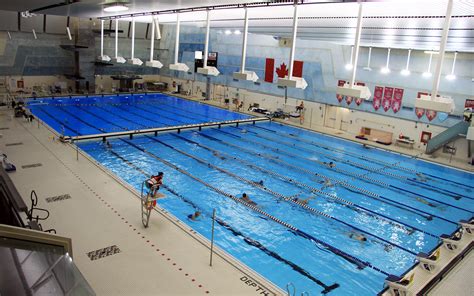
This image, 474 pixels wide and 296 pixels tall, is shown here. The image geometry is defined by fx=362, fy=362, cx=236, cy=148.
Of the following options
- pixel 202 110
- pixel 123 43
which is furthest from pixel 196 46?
pixel 202 110

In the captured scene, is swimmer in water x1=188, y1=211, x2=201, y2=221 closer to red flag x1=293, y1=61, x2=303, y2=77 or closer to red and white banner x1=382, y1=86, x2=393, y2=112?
red and white banner x1=382, y1=86, x2=393, y2=112

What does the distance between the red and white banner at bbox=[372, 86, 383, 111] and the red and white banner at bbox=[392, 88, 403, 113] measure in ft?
2.45

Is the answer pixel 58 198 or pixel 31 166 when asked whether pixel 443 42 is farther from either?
pixel 31 166

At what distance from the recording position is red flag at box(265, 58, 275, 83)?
25.4m

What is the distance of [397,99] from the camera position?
19.1m

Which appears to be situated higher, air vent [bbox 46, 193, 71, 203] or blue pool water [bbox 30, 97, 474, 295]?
air vent [bbox 46, 193, 71, 203]

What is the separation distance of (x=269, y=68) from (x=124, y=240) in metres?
20.5

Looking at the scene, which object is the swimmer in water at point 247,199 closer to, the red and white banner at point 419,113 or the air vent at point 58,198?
the air vent at point 58,198

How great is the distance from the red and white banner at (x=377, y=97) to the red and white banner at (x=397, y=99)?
2.45 feet

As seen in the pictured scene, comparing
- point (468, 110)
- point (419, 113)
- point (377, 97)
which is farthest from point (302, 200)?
point (377, 97)

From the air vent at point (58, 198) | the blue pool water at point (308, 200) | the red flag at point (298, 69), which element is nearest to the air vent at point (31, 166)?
the blue pool water at point (308, 200)

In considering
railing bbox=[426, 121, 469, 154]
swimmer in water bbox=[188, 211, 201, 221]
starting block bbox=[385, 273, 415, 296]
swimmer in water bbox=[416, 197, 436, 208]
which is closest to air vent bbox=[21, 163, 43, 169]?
swimmer in water bbox=[188, 211, 201, 221]

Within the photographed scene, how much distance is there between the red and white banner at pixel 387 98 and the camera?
1936 cm

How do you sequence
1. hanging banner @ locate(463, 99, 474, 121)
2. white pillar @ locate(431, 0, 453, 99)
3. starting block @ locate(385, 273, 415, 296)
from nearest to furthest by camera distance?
starting block @ locate(385, 273, 415, 296)
white pillar @ locate(431, 0, 453, 99)
hanging banner @ locate(463, 99, 474, 121)
